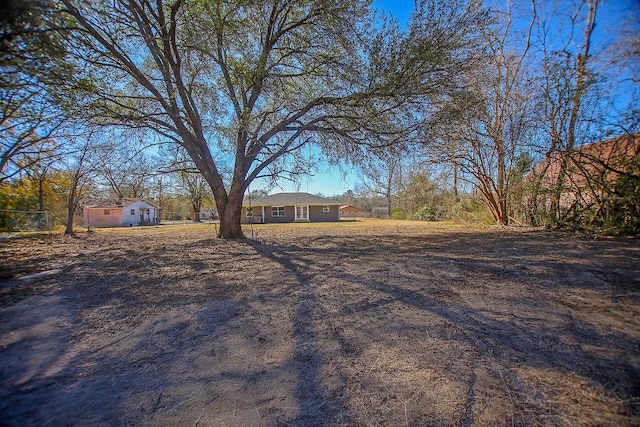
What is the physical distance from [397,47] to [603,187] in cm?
671

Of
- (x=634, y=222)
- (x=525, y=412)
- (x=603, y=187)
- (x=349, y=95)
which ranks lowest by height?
(x=525, y=412)

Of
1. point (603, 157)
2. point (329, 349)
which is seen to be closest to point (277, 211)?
point (603, 157)

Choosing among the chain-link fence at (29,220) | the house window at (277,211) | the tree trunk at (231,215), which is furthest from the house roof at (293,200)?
the tree trunk at (231,215)

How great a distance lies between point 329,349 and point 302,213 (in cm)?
3096

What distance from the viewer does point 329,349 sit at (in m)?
2.05

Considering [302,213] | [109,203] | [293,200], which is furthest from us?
[302,213]

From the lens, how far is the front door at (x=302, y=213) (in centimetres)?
3272

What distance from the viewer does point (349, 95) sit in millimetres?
6809

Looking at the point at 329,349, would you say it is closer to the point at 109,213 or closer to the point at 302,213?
the point at 302,213

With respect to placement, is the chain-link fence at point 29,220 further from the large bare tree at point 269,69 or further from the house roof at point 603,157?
the house roof at point 603,157

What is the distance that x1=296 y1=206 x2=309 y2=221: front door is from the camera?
3272 centimetres

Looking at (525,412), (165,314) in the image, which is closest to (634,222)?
(525,412)

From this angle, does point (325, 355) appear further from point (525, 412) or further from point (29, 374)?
point (29, 374)

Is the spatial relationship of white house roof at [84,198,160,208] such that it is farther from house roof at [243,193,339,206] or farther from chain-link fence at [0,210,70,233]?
chain-link fence at [0,210,70,233]
